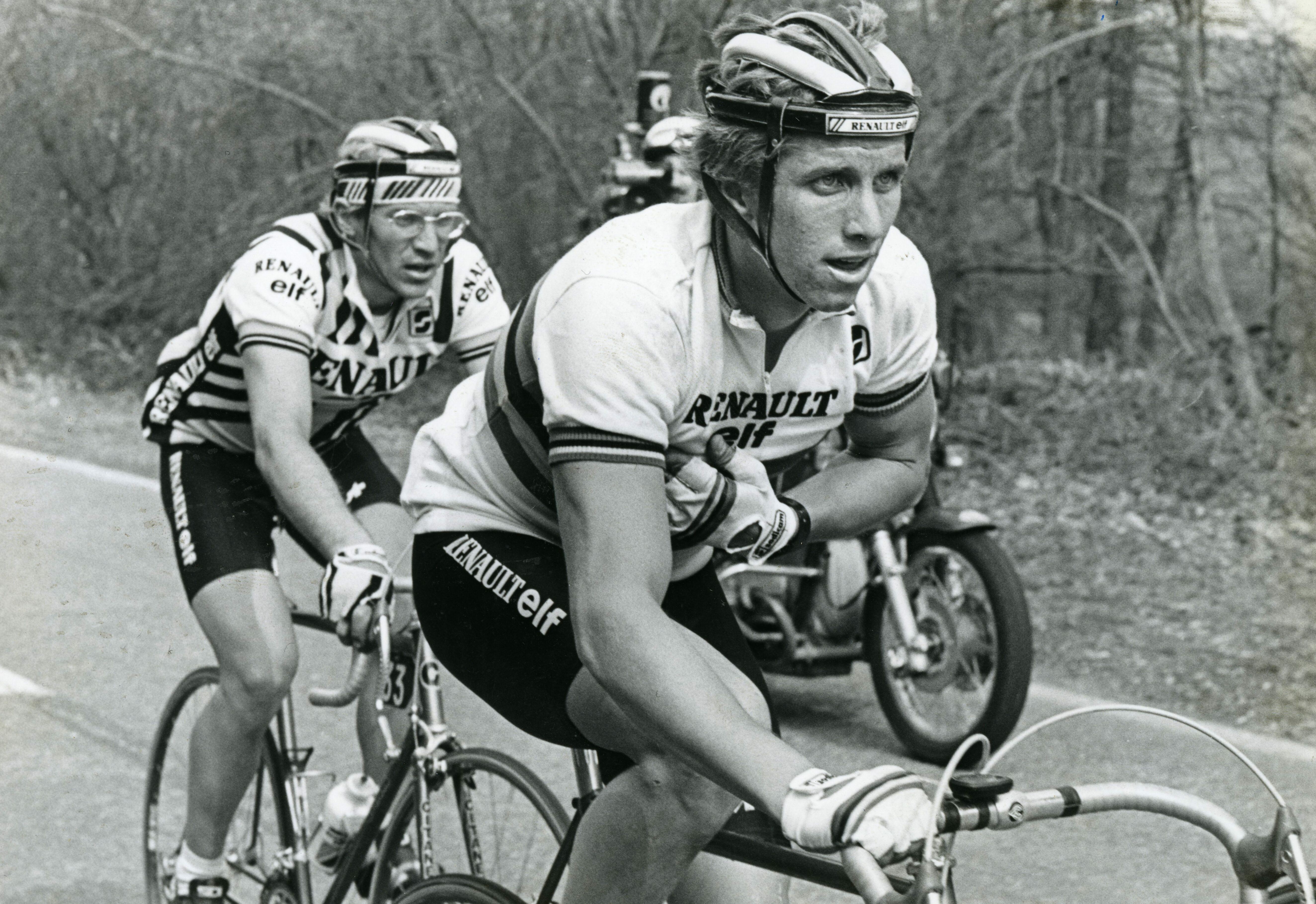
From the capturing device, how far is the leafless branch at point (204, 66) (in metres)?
12.4

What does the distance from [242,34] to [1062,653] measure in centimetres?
869

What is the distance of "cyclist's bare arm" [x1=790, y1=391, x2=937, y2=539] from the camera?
3.10 metres

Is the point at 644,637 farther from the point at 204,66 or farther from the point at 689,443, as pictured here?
the point at 204,66

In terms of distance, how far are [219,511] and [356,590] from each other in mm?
983

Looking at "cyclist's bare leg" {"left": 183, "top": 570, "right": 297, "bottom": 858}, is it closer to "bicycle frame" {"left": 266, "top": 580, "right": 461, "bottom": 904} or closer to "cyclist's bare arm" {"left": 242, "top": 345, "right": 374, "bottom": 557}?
"bicycle frame" {"left": 266, "top": 580, "right": 461, "bottom": 904}

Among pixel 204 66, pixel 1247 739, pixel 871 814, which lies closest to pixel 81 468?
pixel 204 66

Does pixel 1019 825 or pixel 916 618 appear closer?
pixel 1019 825

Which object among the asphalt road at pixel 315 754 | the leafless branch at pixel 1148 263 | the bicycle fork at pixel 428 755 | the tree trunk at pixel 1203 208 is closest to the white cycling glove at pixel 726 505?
the bicycle fork at pixel 428 755

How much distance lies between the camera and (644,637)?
2.30 metres

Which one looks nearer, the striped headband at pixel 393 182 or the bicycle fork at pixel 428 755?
the bicycle fork at pixel 428 755

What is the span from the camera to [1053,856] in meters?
5.15

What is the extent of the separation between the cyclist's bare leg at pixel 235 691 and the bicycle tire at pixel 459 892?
0.92 metres

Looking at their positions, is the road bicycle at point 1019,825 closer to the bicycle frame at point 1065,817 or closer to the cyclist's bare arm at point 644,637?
the bicycle frame at point 1065,817

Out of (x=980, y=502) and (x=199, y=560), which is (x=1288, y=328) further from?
(x=199, y=560)
